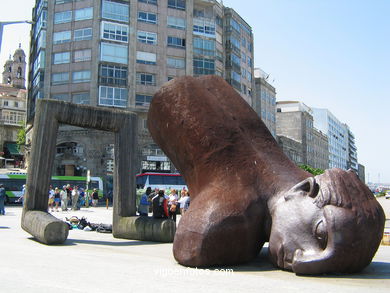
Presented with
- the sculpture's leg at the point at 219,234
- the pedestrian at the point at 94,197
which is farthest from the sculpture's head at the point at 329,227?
the pedestrian at the point at 94,197

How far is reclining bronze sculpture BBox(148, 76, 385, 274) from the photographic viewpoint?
5.14 m

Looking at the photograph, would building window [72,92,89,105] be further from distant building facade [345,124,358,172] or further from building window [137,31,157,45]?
distant building facade [345,124,358,172]

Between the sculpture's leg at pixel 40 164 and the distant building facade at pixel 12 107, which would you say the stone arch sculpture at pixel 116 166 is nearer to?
the sculpture's leg at pixel 40 164

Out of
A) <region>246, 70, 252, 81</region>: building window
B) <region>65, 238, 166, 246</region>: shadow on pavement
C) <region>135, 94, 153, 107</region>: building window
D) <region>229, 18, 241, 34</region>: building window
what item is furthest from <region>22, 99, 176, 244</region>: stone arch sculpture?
<region>246, 70, 252, 81</region>: building window

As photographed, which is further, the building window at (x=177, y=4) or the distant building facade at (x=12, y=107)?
the distant building facade at (x=12, y=107)

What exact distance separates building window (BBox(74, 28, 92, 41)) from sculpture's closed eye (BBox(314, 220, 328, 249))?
129 feet

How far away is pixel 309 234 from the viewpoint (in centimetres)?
527

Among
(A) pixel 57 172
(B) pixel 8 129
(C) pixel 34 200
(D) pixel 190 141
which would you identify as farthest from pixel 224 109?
(B) pixel 8 129

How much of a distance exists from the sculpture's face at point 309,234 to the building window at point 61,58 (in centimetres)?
3920

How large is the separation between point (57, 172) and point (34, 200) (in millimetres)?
33027

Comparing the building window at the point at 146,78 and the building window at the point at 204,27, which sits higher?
the building window at the point at 204,27

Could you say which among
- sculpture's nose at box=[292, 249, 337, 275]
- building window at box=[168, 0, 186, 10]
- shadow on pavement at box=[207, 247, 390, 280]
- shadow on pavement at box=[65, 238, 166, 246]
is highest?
building window at box=[168, 0, 186, 10]

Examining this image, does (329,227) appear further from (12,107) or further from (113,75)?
(12,107)

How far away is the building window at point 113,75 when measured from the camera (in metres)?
40.1
